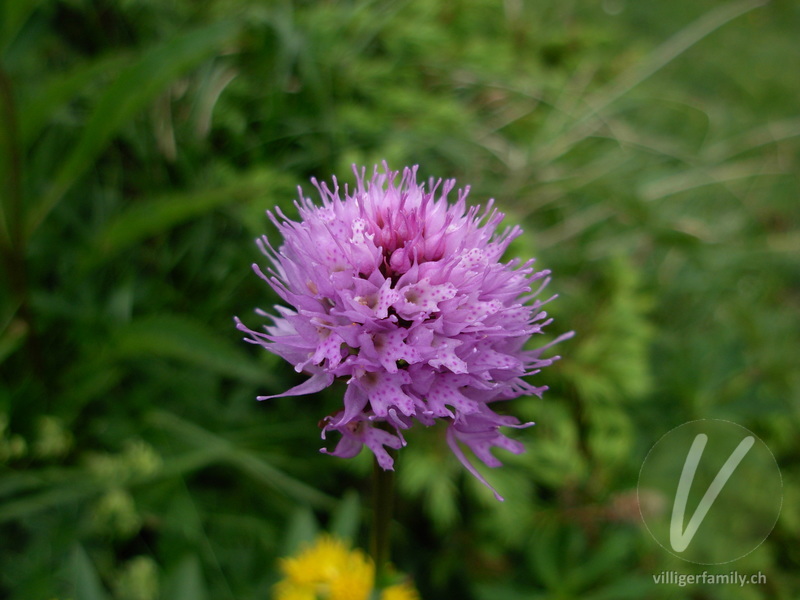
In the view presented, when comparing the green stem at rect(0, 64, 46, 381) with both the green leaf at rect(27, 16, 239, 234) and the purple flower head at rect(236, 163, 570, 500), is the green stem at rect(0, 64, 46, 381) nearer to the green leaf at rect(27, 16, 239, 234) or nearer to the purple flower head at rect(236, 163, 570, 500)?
the green leaf at rect(27, 16, 239, 234)

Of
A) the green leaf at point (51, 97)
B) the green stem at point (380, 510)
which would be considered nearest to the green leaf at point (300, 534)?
the green stem at point (380, 510)

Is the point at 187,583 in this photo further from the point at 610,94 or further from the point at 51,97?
the point at 610,94

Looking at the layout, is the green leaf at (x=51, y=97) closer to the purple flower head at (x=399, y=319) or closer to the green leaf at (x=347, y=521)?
the purple flower head at (x=399, y=319)

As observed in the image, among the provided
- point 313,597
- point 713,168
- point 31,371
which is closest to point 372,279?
point 313,597

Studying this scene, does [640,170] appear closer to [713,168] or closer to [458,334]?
[713,168]

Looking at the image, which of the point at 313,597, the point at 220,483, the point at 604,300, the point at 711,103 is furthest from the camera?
the point at 711,103

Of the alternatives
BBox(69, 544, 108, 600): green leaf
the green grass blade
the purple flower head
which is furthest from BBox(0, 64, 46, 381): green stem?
the green grass blade

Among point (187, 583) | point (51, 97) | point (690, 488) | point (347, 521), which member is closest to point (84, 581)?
point (187, 583)
